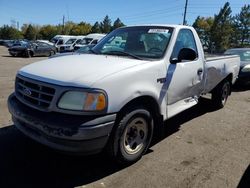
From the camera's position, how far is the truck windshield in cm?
446

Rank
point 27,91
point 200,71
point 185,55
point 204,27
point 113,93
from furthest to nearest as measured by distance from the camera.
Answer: point 204,27 → point 200,71 → point 185,55 → point 27,91 → point 113,93

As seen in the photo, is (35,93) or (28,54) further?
(28,54)

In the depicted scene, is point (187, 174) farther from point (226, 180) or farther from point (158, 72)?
point (158, 72)

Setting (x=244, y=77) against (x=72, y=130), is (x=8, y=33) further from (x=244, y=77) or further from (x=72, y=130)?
(x=72, y=130)

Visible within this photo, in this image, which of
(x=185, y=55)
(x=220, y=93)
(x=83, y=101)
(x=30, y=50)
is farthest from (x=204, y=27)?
(x=83, y=101)

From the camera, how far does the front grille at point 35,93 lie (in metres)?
3.34

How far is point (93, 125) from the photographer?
3.17 m

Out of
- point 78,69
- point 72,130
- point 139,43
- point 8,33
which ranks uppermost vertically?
point 8,33

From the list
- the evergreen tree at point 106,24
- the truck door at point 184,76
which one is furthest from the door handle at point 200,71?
the evergreen tree at point 106,24

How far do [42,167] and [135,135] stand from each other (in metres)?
1.32

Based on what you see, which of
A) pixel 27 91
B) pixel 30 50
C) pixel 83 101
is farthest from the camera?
pixel 30 50

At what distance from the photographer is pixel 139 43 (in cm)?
474

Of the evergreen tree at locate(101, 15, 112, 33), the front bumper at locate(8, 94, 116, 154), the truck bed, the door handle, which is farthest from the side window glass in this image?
the evergreen tree at locate(101, 15, 112, 33)

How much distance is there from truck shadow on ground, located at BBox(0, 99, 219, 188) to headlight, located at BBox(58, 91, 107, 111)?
0.96 meters
